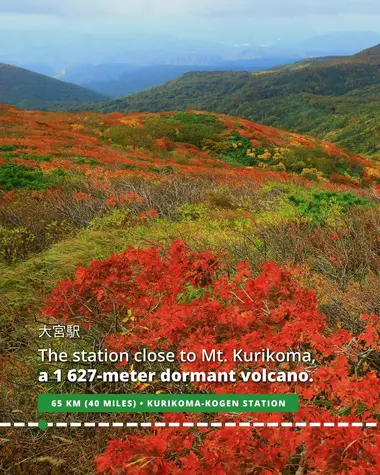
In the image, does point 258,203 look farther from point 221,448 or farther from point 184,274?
point 221,448

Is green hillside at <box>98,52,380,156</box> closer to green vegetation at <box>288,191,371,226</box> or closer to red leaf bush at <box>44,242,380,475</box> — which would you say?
green vegetation at <box>288,191,371,226</box>

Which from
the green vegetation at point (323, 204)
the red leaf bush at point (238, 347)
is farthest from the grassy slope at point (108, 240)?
the red leaf bush at point (238, 347)

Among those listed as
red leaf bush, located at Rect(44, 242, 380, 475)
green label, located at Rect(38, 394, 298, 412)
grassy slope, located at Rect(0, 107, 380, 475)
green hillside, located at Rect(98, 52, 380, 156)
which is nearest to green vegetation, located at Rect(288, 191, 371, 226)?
grassy slope, located at Rect(0, 107, 380, 475)

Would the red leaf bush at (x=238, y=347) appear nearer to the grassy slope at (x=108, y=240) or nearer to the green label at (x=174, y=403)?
the green label at (x=174, y=403)

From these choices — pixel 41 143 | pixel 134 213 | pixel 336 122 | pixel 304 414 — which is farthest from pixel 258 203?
pixel 336 122

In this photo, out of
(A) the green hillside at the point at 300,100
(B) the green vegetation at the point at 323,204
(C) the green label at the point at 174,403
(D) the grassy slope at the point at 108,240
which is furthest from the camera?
(A) the green hillside at the point at 300,100

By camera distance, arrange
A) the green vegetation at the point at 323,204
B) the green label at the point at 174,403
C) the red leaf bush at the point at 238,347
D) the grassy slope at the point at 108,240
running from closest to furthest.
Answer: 1. the red leaf bush at the point at 238,347
2. the green label at the point at 174,403
3. the grassy slope at the point at 108,240
4. the green vegetation at the point at 323,204
